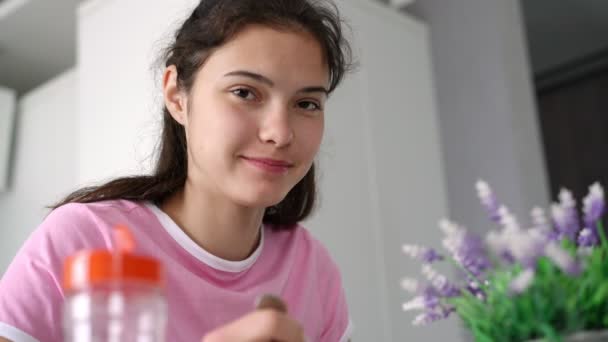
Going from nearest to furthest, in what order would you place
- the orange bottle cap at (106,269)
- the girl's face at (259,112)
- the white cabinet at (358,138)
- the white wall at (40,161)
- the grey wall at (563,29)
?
the orange bottle cap at (106,269) < the girl's face at (259,112) < the white cabinet at (358,138) < the white wall at (40,161) < the grey wall at (563,29)

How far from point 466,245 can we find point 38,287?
53 centimetres

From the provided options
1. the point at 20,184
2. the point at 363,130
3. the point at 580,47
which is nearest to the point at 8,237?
the point at 20,184

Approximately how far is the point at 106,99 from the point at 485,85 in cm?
125

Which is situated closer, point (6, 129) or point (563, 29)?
point (6, 129)

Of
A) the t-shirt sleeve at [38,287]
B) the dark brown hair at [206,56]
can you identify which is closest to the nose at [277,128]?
the dark brown hair at [206,56]

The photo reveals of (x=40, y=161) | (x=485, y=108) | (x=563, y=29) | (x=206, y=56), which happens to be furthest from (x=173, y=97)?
(x=563, y=29)

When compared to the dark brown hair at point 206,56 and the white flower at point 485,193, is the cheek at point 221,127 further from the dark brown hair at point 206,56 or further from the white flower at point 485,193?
the white flower at point 485,193

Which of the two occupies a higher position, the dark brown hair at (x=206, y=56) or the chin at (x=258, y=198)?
the dark brown hair at (x=206, y=56)

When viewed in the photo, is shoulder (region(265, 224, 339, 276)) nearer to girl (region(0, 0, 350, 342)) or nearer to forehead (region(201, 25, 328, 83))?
girl (region(0, 0, 350, 342))

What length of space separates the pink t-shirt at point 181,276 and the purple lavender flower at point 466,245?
471 mm

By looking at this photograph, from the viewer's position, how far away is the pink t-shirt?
76 centimetres

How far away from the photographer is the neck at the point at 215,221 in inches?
38.6

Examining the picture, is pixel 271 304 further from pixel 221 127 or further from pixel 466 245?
pixel 221 127

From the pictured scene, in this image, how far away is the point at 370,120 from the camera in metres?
2.04
